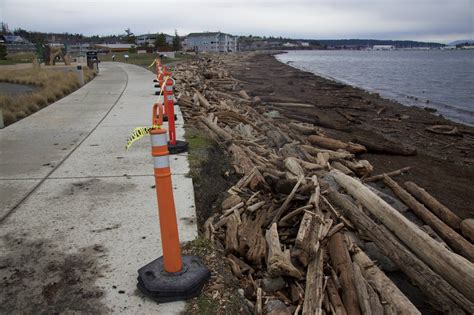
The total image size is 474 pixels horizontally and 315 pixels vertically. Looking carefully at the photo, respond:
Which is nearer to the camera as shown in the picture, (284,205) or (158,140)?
(158,140)

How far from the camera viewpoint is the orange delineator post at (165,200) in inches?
120

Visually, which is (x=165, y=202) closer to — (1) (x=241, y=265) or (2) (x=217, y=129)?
(1) (x=241, y=265)

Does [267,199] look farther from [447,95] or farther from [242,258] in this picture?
[447,95]

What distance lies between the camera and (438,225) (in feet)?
18.4

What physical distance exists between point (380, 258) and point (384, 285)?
793 mm

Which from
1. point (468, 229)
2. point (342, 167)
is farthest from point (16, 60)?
point (468, 229)

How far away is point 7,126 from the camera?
9.59m

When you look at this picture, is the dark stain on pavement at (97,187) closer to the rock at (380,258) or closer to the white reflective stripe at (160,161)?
the white reflective stripe at (160,161)

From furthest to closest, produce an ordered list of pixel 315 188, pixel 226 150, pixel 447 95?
pixel 447 95 → pixel 226 150 → pixel 315 188

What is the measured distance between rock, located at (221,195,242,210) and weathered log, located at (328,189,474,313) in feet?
4.45

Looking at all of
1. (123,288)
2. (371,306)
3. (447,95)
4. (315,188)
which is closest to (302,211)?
(315,188)

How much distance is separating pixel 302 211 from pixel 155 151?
2447 millimetres

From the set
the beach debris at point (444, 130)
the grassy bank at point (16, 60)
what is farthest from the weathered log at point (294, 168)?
the grassy bank at point (16, 60)

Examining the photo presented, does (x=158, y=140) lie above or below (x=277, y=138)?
above
